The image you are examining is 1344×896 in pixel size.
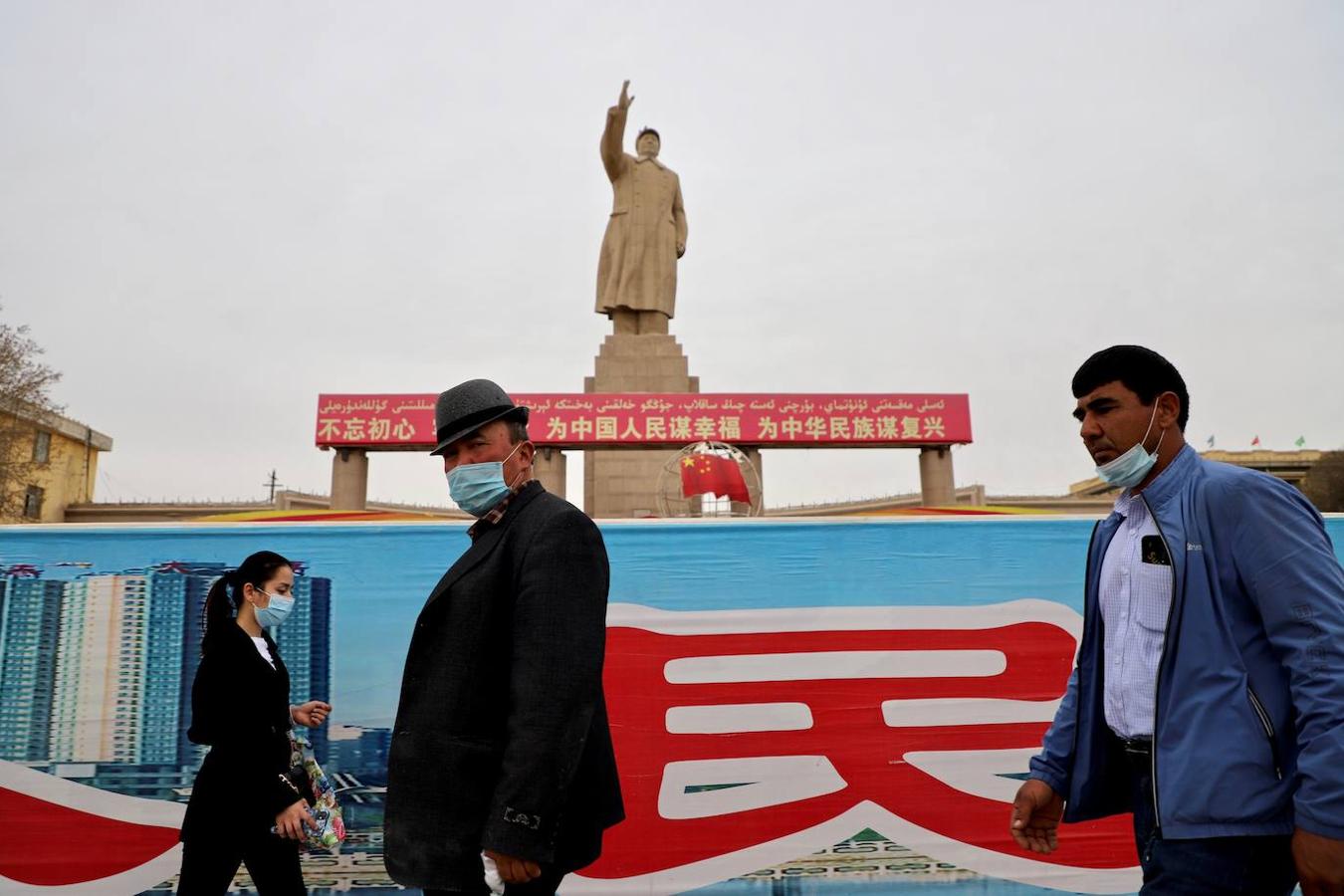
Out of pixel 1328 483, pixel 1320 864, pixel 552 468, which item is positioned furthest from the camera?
pixel 1328 483

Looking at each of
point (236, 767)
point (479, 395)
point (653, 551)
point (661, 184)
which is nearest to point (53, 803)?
point (236, 767)

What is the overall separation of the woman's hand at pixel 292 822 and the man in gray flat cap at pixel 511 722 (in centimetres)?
115

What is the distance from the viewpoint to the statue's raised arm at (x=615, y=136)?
14859 millimetres

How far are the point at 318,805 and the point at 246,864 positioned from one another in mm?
250

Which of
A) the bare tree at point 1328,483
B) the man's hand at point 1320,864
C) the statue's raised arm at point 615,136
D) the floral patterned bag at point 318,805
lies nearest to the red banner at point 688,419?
the statue's raised arm at point 615,136

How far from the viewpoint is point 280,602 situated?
121 inches

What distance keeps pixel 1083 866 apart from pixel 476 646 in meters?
2.66

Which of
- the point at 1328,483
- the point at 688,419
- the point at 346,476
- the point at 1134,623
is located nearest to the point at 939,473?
the point at 688,419

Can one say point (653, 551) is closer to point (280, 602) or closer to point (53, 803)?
point (280, 602)

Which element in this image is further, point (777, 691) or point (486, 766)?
point (777, 691)

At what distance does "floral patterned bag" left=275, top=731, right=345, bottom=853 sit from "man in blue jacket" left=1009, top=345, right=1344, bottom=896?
2107mm

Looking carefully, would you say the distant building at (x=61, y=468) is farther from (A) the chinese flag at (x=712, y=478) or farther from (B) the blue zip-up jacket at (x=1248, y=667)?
(B) the blue zip-up jacket at (x=1248, y=667)

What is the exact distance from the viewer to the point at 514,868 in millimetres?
1625

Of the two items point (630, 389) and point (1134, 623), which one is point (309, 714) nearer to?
point (1134, 623)
